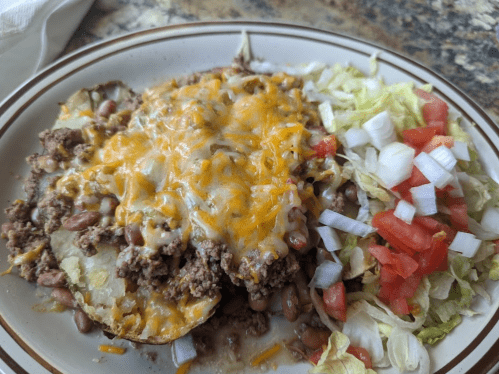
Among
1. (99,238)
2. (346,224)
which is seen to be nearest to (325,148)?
(346,224)

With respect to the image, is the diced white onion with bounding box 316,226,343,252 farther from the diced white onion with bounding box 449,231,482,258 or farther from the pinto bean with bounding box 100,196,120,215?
the pinto bean with bounding box 100,196,120,215

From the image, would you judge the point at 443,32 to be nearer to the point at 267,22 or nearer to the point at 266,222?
the point at 267,22

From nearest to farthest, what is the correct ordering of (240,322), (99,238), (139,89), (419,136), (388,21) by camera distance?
1. (99,238)
2. (240,322)
3. (419,136)
4. (139,89)
5. (388,21)

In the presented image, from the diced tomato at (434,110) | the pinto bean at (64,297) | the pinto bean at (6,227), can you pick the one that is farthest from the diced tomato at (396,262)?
the pinto bean at (6,227)

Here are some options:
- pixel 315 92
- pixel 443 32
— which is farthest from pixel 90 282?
pixel 443 32

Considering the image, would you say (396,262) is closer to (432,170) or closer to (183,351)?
(432,170)

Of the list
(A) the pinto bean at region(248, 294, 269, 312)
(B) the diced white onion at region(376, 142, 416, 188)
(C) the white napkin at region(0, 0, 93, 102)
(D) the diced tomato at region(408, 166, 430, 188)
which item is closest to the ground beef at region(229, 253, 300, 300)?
(A) the pinto bean at region(248, 294, 269, 312)

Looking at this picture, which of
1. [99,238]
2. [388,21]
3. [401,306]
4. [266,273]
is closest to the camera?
[266,273]
